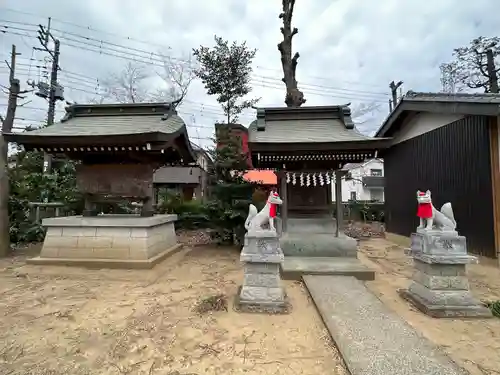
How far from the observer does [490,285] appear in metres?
5.45

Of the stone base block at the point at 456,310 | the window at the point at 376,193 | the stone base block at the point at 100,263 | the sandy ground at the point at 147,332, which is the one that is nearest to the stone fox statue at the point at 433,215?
the stone base block at the point at 456,310

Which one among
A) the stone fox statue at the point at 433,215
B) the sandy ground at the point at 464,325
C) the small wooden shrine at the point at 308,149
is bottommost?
the sandy ground at the point at 464,325

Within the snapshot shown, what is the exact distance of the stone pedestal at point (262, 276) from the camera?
164 inches

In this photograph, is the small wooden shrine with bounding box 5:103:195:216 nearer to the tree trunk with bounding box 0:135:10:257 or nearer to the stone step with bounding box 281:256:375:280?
the tree trunk with bounding box 0:135:10:257

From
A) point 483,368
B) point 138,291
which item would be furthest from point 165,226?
point 483,368

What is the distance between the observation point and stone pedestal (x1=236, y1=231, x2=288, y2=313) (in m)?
4.16

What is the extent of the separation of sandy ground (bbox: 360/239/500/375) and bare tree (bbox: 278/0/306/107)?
816 centimetres

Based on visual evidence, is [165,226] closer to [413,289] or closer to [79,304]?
[79,304]

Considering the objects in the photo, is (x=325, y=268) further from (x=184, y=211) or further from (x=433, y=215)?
(x=184, y=211)

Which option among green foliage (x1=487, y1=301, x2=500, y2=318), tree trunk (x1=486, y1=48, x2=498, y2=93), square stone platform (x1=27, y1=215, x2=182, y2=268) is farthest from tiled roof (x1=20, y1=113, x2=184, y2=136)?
tree trunk (x1=486, y1=48, x2=498, y2=93)

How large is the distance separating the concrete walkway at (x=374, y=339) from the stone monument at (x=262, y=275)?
0.68 meters

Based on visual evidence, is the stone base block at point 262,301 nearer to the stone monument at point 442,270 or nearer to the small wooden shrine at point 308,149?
the stone monument at point 442,270

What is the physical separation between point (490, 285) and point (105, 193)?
29.3 feet

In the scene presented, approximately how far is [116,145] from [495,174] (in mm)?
8909
